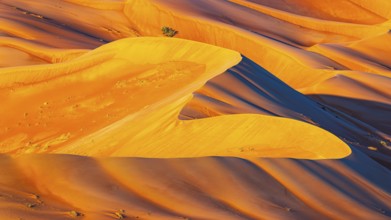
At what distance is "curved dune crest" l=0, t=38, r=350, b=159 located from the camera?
13438 mm

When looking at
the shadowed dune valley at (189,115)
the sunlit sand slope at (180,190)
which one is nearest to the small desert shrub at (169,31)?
the shadowed dune valley at (189,115)

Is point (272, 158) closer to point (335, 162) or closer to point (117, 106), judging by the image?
point (335, 162)

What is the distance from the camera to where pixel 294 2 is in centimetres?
4312

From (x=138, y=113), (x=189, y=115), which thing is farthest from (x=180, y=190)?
(x=138, y=113)

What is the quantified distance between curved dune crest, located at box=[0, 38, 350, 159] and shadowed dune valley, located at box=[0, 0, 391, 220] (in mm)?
41

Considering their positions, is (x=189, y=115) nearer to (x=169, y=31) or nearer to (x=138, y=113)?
(x=138, y=113)

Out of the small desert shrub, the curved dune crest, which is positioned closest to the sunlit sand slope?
the curved dune crest

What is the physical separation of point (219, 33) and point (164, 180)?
70.0ft

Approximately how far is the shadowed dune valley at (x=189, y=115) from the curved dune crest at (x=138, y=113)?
0.04 m

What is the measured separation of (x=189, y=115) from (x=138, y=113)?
1872mm

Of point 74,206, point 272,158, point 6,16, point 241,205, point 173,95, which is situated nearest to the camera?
point 74,206

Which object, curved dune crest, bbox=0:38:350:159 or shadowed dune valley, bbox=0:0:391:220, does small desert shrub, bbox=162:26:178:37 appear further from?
curved dune crest, bbox=0:38:350:159

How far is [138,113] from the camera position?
654 inches

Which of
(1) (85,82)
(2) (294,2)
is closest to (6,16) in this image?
(1) (85,82)
